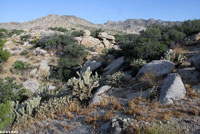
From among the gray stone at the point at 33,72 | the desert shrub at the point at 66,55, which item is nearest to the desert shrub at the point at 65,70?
the desert shrub at the point at 66,55

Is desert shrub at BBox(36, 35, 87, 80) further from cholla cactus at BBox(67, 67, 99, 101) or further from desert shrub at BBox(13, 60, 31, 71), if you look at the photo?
cholla cactus at BBox(67, 67, 99, 101)

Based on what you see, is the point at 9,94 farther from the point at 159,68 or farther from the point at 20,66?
the point at 159,68

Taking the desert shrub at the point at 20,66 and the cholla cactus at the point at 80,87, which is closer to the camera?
the cholla cactus at the point at 80,87

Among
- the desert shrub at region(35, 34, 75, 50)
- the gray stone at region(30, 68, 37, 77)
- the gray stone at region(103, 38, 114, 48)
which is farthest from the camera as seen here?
the gray stone at region(103, 38, 114, 48)

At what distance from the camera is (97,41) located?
22625mm

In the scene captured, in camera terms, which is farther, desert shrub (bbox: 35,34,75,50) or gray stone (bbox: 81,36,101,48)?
gray stone (bbox: 81,36,101,48)

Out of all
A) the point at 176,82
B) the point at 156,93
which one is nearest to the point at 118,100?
the point at 156,93

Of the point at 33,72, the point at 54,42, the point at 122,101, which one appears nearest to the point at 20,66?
the point at 33,72

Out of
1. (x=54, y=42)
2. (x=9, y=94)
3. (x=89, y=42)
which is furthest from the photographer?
(x=89, y=42)

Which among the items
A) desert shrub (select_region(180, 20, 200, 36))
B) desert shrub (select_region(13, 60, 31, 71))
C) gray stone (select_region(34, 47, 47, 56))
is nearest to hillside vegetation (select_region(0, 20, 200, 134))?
desert shrub (select_region(180, 20, 200, 36))

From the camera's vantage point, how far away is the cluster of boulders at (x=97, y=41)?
21.2m

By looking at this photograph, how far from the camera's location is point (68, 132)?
15.4ft

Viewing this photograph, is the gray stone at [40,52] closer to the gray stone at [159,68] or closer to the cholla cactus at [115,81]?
the cholla cactus at [115,81]

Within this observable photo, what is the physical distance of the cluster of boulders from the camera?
834 inches
